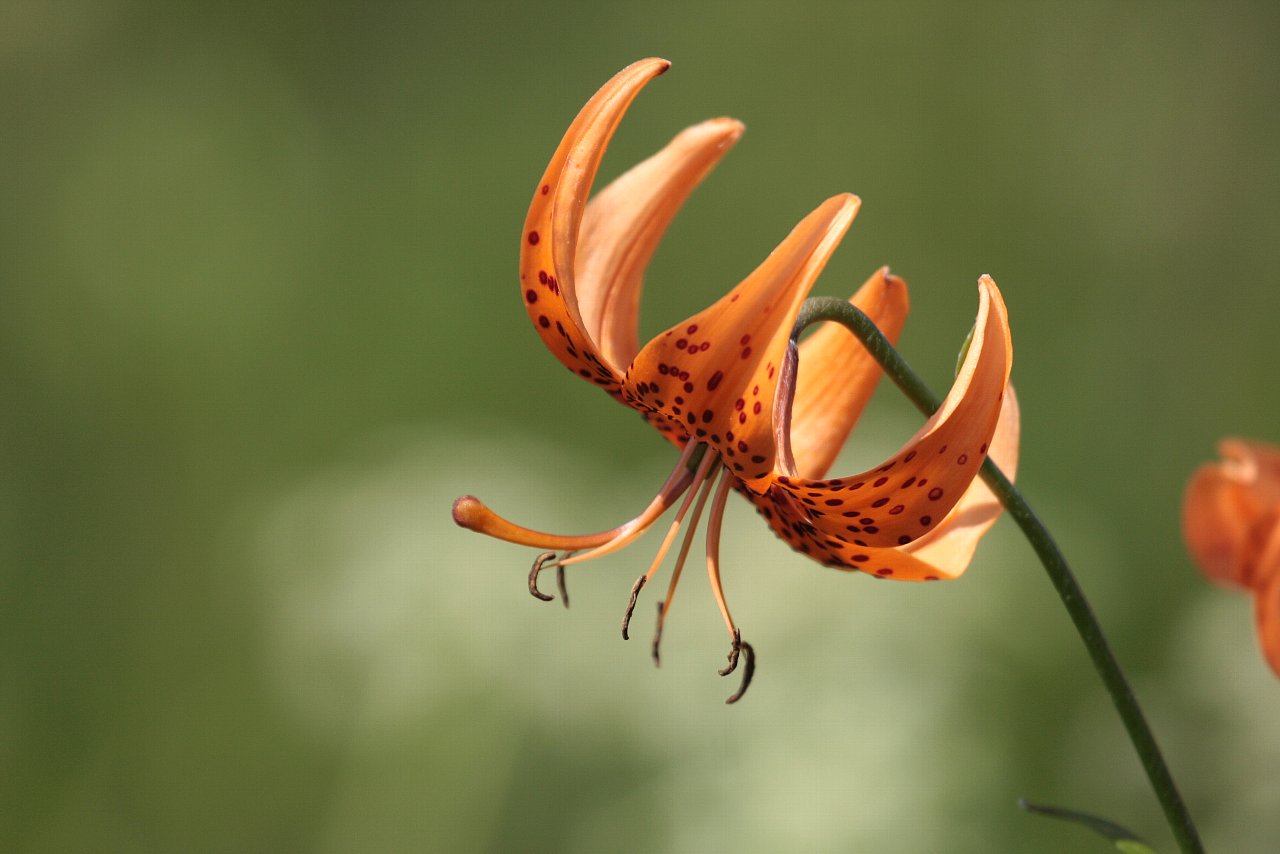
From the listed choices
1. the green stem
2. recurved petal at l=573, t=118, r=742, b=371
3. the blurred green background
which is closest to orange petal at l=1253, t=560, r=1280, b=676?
the green stem

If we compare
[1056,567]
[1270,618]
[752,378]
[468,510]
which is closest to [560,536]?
[468,510]

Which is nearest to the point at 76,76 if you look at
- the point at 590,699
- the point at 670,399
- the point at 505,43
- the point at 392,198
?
the point at 392,198

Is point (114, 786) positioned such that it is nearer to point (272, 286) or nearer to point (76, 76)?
point (272, 286)

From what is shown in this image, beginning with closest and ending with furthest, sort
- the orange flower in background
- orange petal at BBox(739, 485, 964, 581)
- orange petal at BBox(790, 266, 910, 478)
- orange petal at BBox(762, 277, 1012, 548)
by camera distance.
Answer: orange petal at BBox(762, 277, 1012, 548), orange petal at BBox(739, 485, 964, 581), orange petal at BBox(790, 266, 910, 478), the orange flower in background

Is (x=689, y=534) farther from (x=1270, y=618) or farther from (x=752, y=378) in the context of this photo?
(x=1270, y=618)

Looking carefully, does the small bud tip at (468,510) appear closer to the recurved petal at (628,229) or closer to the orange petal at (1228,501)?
the recurved petal at (628,229)

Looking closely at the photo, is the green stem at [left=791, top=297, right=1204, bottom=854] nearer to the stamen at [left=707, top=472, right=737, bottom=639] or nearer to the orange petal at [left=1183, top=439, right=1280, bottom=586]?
the stamen at [left=707, top=472, right=737, bottom=639]
